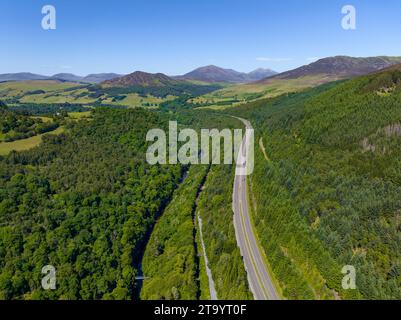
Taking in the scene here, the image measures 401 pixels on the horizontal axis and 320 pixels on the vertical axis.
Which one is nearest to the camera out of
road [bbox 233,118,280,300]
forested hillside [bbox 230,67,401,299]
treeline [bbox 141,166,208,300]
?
forested hillside [bbox 230,67,401,299]

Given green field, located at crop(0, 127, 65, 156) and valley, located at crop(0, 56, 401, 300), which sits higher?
green field, located at crop(0, 127, 65, 156)

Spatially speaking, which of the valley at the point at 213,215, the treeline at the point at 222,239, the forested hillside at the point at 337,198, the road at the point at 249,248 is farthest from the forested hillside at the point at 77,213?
the forested hillside at the point at 337,198

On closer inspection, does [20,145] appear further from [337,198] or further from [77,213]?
[337,198]

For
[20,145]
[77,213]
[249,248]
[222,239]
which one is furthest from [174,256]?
[20,145]

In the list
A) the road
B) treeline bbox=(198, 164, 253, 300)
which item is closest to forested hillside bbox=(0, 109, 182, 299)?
treeline bbox=(198, 164, 253, 300)

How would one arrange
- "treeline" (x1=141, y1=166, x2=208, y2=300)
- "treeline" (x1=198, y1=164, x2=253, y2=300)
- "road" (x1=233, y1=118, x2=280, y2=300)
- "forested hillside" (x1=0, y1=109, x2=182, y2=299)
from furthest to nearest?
"forested hillside" (x1=0, y1=109, x2=182, y2=299) → "treeline" (x1=141, y1=166, x2=208, y2=300) → "road" (x1=233, y1=118, x2=280, y2=300) → "treeline" (x1=198, y1=164, x2=253, y2=300)

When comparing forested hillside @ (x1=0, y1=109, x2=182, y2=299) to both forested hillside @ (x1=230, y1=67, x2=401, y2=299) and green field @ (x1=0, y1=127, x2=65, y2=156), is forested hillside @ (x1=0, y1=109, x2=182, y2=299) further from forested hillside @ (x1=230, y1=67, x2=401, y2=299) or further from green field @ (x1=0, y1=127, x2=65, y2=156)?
forested hillside @ (x1=230, y1=67, x2=401, y2=299)
